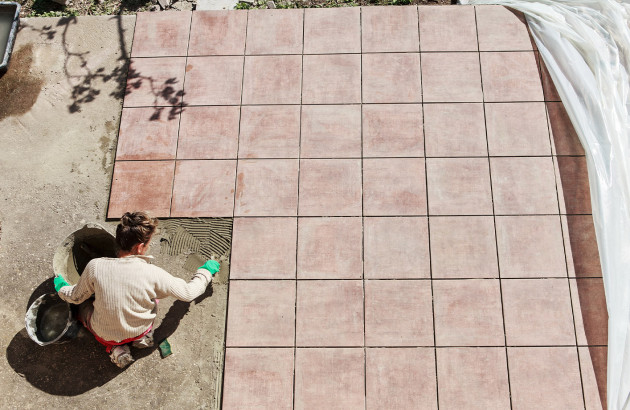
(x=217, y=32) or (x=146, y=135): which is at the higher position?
(x=217, y=32)

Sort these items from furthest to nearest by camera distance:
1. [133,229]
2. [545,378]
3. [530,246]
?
[530,246]
[545,378]
[133,229]

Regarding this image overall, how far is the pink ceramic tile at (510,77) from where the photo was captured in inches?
204

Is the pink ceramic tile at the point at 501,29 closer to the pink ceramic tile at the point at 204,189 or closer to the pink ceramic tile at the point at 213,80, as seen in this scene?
the pink ceramic tile at the point at 213,80

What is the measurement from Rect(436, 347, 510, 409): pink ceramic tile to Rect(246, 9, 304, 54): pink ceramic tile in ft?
11.0

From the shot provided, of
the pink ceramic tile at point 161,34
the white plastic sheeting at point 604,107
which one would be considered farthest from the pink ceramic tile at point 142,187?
the white plastic sheeting at point 604,107

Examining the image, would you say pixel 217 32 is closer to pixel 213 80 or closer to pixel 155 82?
pixel 213 80

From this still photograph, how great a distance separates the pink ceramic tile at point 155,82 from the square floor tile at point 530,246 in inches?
134

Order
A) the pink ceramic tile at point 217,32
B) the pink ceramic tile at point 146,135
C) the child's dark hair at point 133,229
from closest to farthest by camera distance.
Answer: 1. the child's dark hair at point 133,229
2. the pink ceramic tile at point 146,135
3. the pink ceramic tile at point 217,32

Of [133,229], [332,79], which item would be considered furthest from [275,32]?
Result: [133,229]

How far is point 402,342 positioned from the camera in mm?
4461

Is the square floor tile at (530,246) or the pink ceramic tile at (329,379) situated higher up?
the square floor tile at (530,246)

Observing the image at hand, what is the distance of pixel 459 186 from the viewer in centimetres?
489

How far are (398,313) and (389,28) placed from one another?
2.95m

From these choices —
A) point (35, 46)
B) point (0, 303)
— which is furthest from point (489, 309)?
point (35, 46)
